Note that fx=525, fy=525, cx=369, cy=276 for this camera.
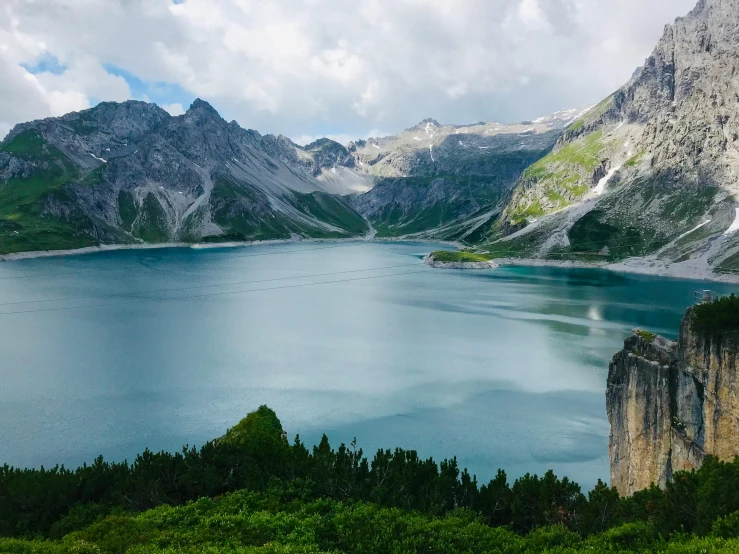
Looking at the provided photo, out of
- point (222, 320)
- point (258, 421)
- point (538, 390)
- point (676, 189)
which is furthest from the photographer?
point (676, 189)

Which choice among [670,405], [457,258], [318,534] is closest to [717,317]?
[670,405]

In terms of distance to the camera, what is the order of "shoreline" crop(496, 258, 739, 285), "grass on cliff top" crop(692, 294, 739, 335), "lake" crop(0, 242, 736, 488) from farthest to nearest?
"shoreline" crop(496, 258, 739, 285), "lake" crop(0, 242, 736, 488), "grass on cliff top" crop(692, 294, 739, 335)

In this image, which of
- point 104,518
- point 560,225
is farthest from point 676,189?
point 104,518

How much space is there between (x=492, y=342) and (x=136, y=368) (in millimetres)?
46432

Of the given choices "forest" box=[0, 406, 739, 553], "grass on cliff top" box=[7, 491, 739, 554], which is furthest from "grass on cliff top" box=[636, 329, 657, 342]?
"grass on cliff top" box=[7, 491, 739, 554]

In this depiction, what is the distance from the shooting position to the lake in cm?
4247

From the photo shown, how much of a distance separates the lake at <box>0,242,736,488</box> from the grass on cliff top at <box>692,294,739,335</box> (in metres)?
18.3

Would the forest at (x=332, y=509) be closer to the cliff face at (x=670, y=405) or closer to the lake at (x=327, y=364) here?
the cliff face at (x=670, y=405)

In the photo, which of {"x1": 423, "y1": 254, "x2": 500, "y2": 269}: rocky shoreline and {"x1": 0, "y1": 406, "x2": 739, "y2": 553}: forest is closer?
{"x1": 0, "y1": 406, "x2": 739, "y2": 553}: forest

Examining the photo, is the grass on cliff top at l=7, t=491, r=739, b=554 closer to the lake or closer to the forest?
the forest

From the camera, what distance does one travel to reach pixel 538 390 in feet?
179

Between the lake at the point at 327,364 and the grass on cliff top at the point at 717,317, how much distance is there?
60.1 feet

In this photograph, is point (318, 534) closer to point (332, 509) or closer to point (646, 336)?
point (332, 509)

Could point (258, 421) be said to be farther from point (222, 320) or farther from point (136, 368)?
point (222, 320)
